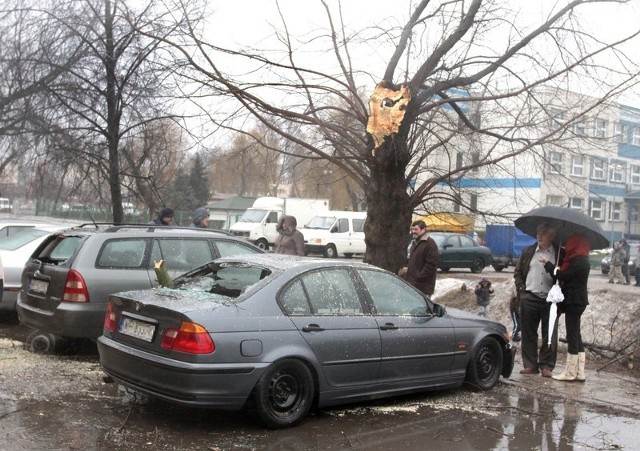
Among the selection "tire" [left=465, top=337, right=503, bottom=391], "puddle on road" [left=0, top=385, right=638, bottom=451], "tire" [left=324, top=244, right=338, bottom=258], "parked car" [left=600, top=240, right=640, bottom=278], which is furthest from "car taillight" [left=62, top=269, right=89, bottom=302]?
"parked car" [left=600, top=240, right=640, bottom=278]

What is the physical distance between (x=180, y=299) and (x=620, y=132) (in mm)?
6766

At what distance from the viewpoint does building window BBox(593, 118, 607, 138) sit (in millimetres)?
9547

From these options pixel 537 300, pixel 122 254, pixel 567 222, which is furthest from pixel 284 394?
pixel 567 222

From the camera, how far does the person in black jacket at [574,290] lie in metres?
7.59

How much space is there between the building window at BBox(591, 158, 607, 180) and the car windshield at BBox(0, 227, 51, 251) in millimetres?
8114

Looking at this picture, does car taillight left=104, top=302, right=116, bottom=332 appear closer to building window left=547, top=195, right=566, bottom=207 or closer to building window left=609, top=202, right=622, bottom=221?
building window left=547, top=195, right=566, bottom=207

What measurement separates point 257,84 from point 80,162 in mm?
6176

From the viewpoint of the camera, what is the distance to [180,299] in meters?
5.67

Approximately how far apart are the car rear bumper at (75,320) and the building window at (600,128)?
22.6 feet

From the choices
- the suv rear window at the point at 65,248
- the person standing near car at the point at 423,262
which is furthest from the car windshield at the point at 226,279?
the person standing near car at the point at 423,262

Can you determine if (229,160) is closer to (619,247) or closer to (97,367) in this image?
(97,367)

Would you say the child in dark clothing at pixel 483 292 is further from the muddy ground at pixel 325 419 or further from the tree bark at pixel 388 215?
the muddy ground at pixel 325 419

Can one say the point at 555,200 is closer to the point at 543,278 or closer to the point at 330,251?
the point at 543,278

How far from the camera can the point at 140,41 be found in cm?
1272
